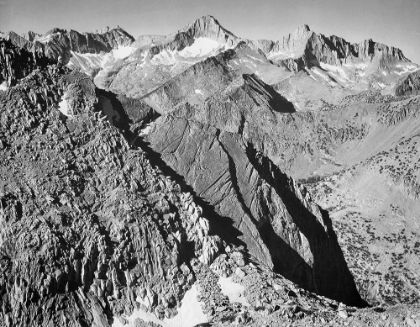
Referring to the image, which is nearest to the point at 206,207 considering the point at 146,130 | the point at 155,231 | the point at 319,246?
the point at 155,231

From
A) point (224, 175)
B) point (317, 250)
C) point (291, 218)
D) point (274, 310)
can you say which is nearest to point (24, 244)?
point (274, 310)

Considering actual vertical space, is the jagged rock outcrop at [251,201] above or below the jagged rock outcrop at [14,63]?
below

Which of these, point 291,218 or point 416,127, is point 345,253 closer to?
point 291,218

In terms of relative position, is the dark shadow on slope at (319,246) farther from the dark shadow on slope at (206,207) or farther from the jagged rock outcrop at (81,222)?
the jagged rock outcrop at (81,222)

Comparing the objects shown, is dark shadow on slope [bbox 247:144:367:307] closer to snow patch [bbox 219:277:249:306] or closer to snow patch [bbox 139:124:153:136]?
snow patch [bbox 139:124:153:136]

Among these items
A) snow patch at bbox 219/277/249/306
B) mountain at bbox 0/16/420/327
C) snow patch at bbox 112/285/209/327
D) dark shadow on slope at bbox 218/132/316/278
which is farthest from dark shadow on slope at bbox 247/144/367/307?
snow patch at bbox 112/285/209/327

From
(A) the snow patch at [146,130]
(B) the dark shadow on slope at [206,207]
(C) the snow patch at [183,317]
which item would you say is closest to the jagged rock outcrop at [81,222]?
(C) the snow patch at [183,317]

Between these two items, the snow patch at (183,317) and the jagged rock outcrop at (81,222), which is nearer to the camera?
the jagged rock outcrop at (81,222)
